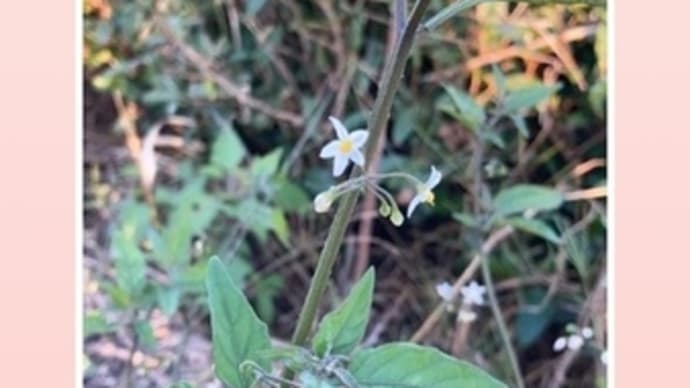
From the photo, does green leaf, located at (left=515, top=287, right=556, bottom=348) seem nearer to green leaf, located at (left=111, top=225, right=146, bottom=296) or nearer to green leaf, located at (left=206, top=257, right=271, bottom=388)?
green leaf, located at (left=111, top=225, right=146, bottom=296)

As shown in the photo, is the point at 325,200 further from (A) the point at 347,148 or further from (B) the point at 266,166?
(B) the point at 266,166

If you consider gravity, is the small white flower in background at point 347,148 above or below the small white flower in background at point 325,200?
above

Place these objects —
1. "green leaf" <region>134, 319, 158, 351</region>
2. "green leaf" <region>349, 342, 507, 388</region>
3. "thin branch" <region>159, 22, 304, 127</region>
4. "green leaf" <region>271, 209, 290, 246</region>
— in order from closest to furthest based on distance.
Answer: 1. "green leaf" <region>349, 342, 507, 388</region>
2. "green leaf" <region>134, 319, 158, 351</region>
3. "green leaf" <region>271, 209, 290, 246</region>
4. "thin branch" <region>159, 22, 304, 127</region>

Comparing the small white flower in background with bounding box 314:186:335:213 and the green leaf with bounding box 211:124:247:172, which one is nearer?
the small white flower in background with bounding box 314:186:335:213

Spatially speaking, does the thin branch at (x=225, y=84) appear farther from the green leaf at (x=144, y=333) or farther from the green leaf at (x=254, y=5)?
the green leaf at (x=144, y=333)

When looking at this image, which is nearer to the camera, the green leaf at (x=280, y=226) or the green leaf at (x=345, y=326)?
the green leaf at (x=345, y=326)

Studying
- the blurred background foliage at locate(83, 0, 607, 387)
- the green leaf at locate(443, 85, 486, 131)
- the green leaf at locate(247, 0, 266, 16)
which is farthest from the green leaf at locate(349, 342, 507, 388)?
the green leaf at locate(247, 0, 266, 16)
